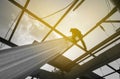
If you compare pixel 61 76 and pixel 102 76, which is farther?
pixel 102 76

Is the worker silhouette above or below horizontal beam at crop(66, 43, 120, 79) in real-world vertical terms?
above

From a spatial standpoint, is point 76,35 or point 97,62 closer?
point 76,35

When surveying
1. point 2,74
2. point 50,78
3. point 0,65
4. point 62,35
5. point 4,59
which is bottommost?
point 2,74

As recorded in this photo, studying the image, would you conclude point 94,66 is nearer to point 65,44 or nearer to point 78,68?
point 78,68

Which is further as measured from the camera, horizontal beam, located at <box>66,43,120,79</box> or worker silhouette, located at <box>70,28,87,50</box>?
horizontal beam, located at <box>66,43,120,79</box>

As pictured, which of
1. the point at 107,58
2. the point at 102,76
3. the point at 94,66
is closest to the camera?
the point at 107,58

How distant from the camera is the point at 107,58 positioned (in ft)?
18.7

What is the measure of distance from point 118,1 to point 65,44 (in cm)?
216

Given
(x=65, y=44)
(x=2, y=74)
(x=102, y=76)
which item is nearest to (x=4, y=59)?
(x=2, y=74)

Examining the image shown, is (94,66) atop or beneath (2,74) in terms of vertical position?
atop

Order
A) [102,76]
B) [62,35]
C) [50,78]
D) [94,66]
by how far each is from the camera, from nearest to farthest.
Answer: [62,35] < [94,66] < [50,78] < [102,76]

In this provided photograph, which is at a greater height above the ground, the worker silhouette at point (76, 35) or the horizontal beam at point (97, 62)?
the worker silhouette at point (76, 35)

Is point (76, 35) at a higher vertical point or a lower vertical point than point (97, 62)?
higher

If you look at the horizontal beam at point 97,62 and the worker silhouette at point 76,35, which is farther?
the horizontal beam at point 97,62
